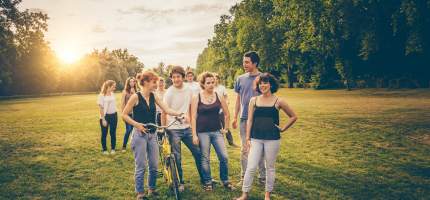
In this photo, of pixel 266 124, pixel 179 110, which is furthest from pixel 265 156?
pixel 179 110

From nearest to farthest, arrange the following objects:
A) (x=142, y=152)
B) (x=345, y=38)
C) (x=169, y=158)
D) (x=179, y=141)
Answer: (x=142, y=152) → (x=169, y=158) → (x=179, y=141) → (x=345, y=38)

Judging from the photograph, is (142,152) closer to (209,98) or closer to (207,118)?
(207,118)

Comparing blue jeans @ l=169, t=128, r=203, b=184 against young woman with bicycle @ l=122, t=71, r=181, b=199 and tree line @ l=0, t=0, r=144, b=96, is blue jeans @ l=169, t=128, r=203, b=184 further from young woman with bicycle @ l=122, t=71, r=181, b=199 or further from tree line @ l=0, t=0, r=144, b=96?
tree line @ l=0, t=0, r=144, b=96

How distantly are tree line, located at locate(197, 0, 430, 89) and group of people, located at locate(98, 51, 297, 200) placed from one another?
2484cm

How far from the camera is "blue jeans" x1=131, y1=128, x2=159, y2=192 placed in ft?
18.2

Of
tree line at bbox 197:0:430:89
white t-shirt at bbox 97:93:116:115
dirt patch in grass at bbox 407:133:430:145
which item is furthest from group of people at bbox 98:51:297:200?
tree line at bbox 197:0:430:89

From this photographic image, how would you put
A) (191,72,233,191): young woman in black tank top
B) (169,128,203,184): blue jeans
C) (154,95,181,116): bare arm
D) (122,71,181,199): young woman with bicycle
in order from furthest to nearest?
(169,128,203,184): blue jeans
(191,72,233,191): young woman in black tank top
(154,95,181,116): bare arm
(122,71,181,199): young woman with bicycle

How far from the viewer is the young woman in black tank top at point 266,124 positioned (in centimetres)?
522

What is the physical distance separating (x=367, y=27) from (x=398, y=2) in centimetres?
321

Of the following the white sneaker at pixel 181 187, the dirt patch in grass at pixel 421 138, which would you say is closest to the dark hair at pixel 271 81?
the white sneaker at pixel 181 187

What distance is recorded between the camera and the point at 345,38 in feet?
109

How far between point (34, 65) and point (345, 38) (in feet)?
196

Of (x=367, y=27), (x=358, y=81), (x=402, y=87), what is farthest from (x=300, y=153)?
(x=358, y=81)

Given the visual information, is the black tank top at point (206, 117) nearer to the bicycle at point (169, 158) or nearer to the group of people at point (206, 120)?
the group of people at point (206, 120)
